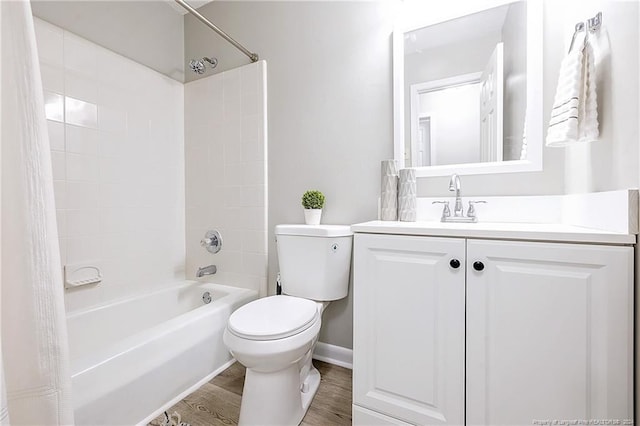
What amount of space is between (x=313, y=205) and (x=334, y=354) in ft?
2.88

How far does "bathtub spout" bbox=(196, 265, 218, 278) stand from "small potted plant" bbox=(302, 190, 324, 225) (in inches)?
33.4

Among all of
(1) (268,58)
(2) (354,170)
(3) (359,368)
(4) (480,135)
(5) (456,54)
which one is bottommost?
(3) (359,368)

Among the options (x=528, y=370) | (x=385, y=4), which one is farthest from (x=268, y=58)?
(x=528, y=370)

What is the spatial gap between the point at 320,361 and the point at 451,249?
1.16 meters

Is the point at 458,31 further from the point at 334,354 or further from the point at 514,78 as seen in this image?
the point at 334,354

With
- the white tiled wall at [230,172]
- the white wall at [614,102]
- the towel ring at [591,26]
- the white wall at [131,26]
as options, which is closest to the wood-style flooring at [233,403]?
the white tiled wall at [230,172]

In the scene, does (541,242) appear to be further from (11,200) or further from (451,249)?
(11,200)

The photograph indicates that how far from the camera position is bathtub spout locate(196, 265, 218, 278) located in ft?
6.40

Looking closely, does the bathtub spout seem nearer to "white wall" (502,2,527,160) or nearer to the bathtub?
the bathtub

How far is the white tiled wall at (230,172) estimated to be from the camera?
194 cm

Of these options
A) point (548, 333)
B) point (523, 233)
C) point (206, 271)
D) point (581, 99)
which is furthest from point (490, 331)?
point (206, 271)

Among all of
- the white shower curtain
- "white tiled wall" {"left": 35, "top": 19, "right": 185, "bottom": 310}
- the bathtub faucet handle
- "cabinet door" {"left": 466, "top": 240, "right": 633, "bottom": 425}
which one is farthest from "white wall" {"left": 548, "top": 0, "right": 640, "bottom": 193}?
"white tiled wall" {"left": 35, "top": 19, "right": 185, "bottom": 310}

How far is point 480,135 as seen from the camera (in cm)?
139

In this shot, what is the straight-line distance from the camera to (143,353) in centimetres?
123
